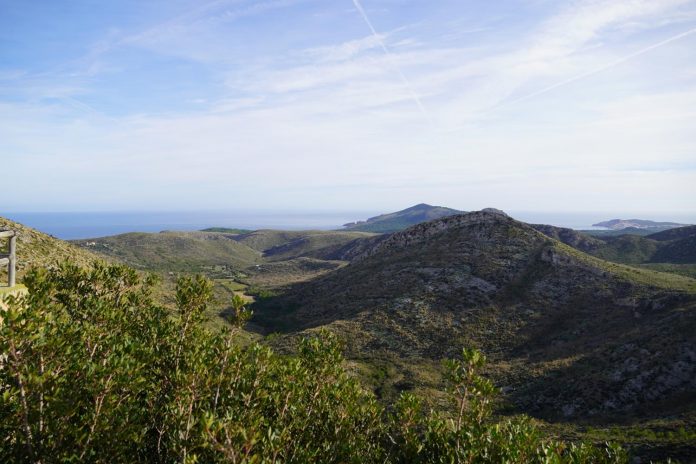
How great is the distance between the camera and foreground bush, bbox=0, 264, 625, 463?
463 inches

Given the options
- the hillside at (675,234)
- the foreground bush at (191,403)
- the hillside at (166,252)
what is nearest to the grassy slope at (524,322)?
the foreground bush at (191,403)

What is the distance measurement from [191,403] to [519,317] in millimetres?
59403

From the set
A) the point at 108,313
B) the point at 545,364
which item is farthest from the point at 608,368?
the point at 108,313

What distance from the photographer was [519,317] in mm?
61688

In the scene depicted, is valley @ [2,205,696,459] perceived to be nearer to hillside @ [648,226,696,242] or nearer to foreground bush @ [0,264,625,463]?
foreground bush @ [0,264,625,463]

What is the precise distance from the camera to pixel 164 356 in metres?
17.3

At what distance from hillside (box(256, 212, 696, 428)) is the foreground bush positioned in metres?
28.4

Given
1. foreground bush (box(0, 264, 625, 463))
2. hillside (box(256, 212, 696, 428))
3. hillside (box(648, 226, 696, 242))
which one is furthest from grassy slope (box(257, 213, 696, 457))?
hillside (box(648, 226, 696, 242))

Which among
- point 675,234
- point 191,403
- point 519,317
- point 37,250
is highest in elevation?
point 675,234

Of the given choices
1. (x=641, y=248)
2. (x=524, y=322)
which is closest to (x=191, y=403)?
(x=524, y=322)

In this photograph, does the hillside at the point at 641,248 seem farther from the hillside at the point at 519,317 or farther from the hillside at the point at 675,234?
the hillside at the point at 519,317

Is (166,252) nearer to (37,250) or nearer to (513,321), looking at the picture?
(37,250)

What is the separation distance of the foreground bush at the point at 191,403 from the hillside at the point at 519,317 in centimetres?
2837

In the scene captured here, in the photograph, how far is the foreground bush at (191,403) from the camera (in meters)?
11.8
